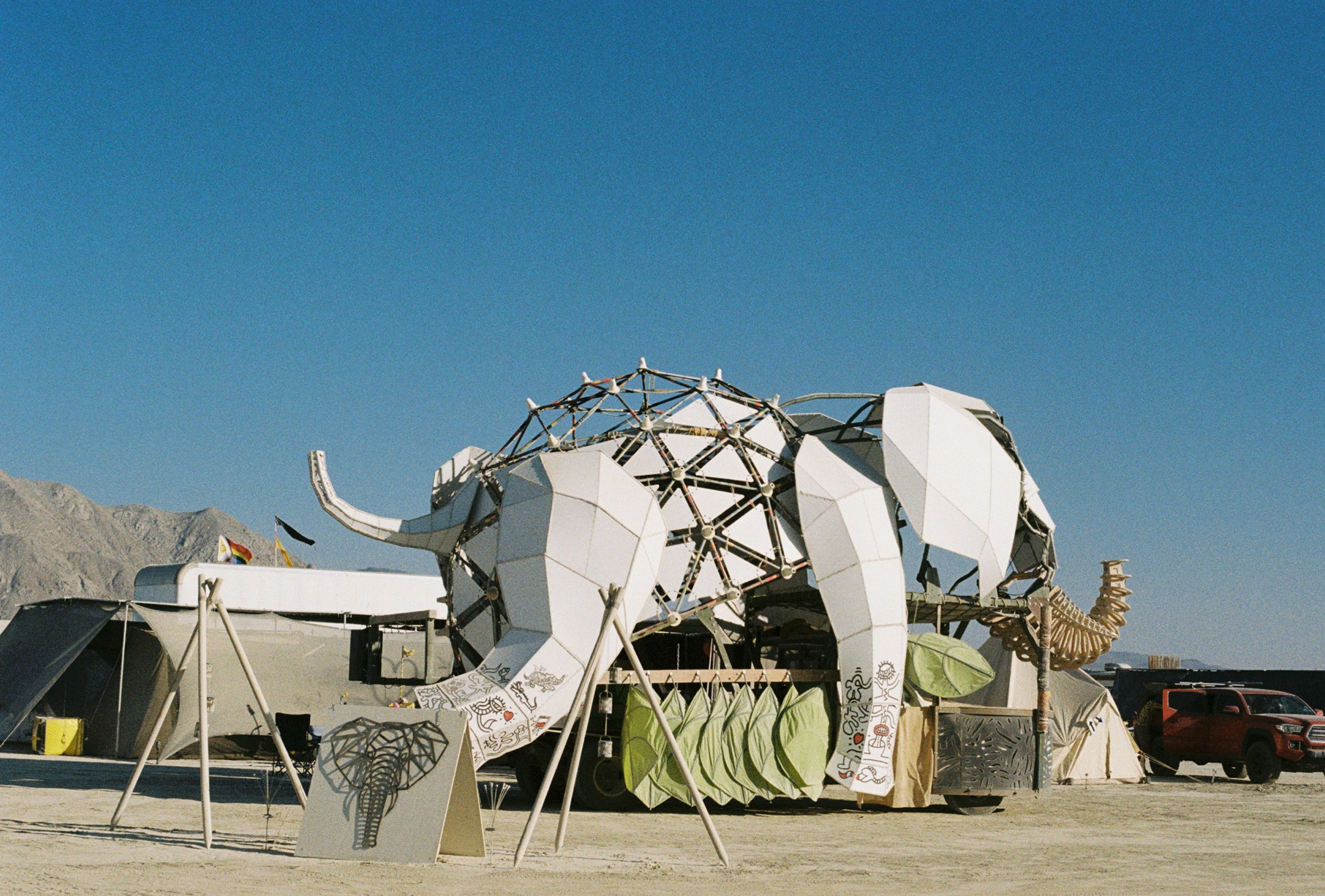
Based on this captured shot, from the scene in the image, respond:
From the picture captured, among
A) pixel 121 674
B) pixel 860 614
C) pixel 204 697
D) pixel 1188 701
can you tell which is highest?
pixel 860 614

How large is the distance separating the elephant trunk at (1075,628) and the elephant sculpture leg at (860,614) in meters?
3.65

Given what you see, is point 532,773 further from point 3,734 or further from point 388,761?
point 3,734

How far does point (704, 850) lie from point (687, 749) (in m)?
3.53

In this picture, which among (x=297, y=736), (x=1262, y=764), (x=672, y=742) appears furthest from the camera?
(x=1262, y=764)

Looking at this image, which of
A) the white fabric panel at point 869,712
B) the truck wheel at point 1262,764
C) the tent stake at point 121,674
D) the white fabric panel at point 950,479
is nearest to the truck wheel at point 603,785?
the white fabric panel at point 869,712

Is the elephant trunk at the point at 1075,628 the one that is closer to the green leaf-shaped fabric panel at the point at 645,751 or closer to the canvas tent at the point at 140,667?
the green leaf-shaped fabric panel at the point at 645,751

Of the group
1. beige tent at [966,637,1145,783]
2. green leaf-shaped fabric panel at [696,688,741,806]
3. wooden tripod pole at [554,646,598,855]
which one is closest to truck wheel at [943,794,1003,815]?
green leaf-shaped fabric panel at [696,688,741,806]

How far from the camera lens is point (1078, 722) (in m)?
26.9

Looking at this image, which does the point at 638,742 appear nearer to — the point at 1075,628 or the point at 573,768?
the point at 573,768

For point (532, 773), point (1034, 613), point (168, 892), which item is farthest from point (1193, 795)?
point (168, 892)

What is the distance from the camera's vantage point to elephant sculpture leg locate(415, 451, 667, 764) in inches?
637

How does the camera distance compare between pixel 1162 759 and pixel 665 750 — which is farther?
pixel 1162 759

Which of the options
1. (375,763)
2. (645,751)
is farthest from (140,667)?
(375,763)

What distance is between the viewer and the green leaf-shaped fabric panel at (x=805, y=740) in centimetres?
1808
